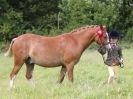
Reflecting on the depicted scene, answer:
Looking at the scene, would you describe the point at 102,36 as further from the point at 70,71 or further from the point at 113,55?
the point at 70,71

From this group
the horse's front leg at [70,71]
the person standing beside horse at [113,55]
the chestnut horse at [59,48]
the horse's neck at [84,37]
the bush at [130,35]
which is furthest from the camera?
the bush at [130,35]

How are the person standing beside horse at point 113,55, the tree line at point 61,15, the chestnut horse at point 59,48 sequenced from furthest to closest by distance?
1. the tree line at point 61,15
2. the person standing beside horse at point 113,55
3. the chestnut horse at point 59,48

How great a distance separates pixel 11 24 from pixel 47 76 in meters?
17.4

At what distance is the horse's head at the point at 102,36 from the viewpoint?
12.5m

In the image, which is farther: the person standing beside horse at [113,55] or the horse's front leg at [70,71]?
→ the person standing beside horse at [113,55]

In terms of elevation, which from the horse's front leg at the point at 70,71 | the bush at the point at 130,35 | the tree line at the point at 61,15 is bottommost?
the bush at the point at 130,35

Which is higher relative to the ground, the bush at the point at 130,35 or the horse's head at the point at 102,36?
the horse's head at the point at 102,36

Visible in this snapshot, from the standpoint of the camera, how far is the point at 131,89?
28.3 feet

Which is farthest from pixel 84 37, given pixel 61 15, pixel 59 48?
pixel 61 15

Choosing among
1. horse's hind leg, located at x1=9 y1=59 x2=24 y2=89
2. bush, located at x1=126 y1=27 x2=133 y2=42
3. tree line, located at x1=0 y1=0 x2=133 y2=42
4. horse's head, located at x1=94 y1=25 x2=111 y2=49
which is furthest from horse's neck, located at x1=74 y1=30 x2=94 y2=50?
bush, located at x1=126 y1=27 x2=133 y2=42

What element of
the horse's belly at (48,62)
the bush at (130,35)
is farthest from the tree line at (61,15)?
the horse's belly at (48,62)

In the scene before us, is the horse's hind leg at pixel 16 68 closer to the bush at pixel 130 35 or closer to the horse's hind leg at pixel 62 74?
the horse's hind leg at pixel 62 74

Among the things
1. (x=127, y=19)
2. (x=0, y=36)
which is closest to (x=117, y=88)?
(x=0, y=36)

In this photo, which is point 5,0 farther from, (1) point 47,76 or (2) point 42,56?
(2) point 42,56
